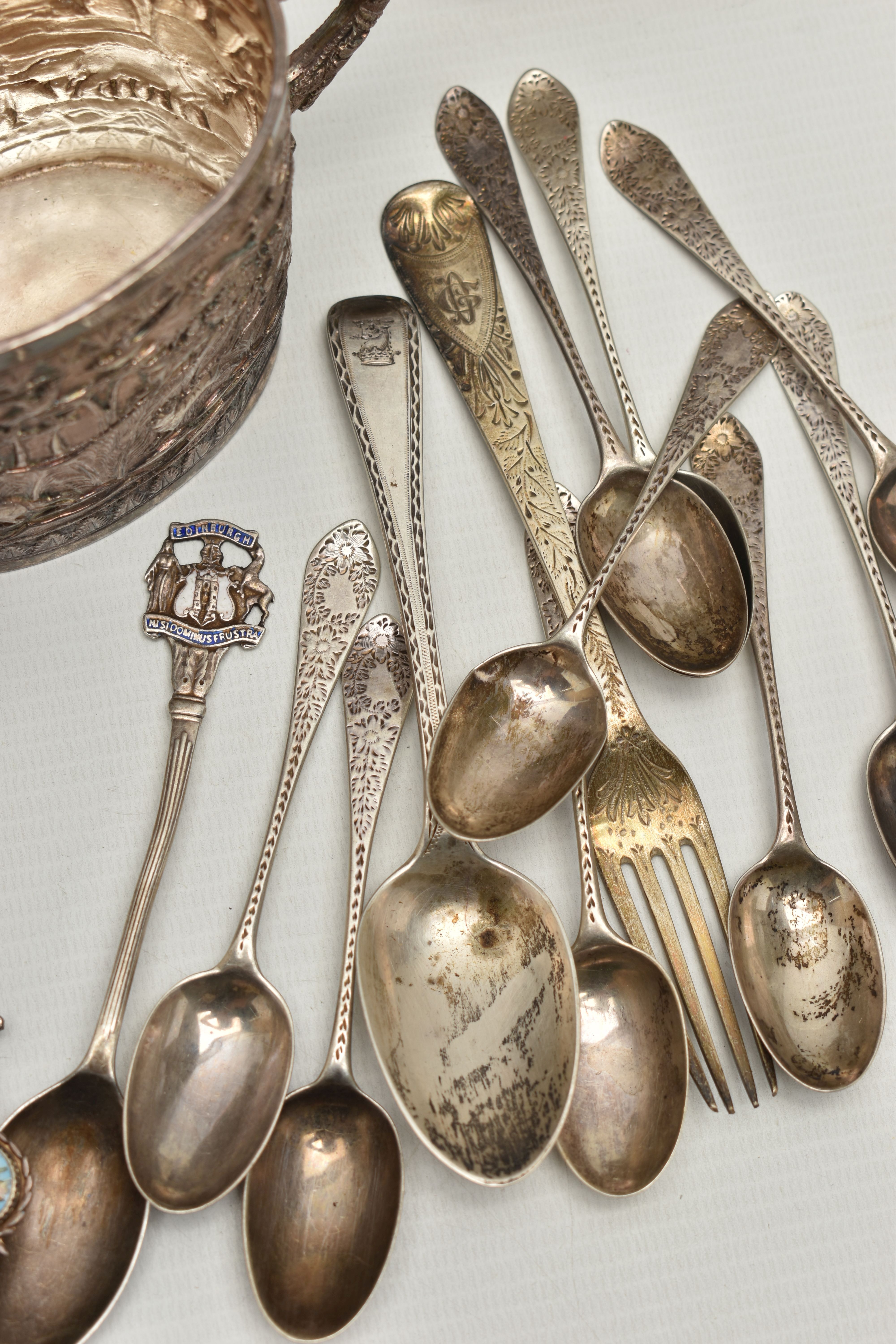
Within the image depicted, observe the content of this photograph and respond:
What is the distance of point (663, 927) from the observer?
0.56m

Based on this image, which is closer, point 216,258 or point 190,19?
point 216,258

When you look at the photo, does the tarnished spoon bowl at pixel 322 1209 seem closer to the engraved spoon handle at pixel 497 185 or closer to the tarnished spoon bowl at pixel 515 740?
Answer: the tarnished spoon bowl at pixel 515 740

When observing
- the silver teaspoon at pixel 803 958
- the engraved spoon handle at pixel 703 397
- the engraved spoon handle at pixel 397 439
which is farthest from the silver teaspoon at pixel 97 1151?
the silver teaspoon at pixel 803 958

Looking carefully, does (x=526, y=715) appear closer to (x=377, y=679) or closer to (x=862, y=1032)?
(x=377, y=679)

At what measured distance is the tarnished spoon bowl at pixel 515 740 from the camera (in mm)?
554

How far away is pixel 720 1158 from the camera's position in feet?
1.71

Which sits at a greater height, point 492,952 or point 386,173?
point 386,173

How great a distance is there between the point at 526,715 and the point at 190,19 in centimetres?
48

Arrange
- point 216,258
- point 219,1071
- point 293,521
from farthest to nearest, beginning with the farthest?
1. point 293,521
2. point 219,1071
3. point 216,258

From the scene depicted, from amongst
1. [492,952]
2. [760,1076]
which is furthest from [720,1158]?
[492,952]

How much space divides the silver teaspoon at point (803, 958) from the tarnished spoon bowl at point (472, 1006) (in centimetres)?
12

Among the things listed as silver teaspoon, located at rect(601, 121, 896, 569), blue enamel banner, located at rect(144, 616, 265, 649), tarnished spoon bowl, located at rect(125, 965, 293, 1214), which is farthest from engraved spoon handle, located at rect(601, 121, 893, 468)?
tarnished spoon bowl, located at rect(125, 965, 293, 1214)

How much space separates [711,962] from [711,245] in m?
0.50

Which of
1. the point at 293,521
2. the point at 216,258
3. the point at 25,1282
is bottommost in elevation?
the point at 25,1282
